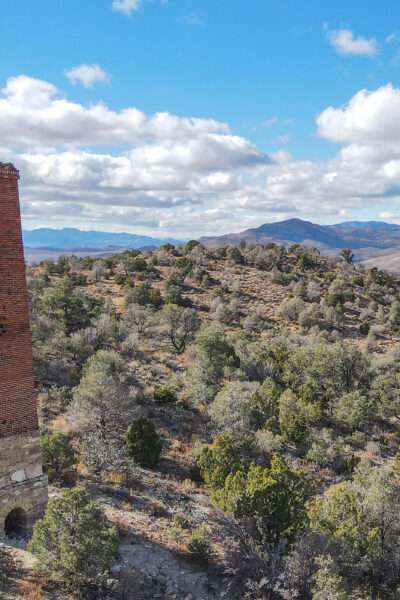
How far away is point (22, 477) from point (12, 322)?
13.6ft

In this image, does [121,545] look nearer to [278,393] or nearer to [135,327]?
[278,393]

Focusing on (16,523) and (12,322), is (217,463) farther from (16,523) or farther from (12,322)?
(12,322)

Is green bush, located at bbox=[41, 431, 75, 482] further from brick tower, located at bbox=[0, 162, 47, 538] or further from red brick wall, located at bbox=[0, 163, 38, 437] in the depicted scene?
red brick wall, located at bbox=[0, 163, 38, 437]

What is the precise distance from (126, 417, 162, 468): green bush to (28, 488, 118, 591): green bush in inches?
380

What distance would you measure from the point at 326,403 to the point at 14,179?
91.6 ft

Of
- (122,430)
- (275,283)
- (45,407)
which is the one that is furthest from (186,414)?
(275,283)

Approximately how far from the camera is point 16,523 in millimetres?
12258

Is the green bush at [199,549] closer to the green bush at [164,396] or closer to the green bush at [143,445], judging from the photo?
the green bush at [143,445]

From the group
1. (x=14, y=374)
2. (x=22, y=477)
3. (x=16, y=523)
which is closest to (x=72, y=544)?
(x=22, y=477)

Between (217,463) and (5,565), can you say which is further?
(217,463)

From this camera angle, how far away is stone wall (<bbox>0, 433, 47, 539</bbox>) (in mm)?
11375

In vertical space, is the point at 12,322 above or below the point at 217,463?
above

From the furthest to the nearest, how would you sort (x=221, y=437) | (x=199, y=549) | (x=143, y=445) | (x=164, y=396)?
(x=164, y=396) < (x=143, y=445) < (x=221, y=437) < (x=199, y=549)

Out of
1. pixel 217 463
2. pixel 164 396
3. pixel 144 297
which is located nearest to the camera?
pixel 217 463
